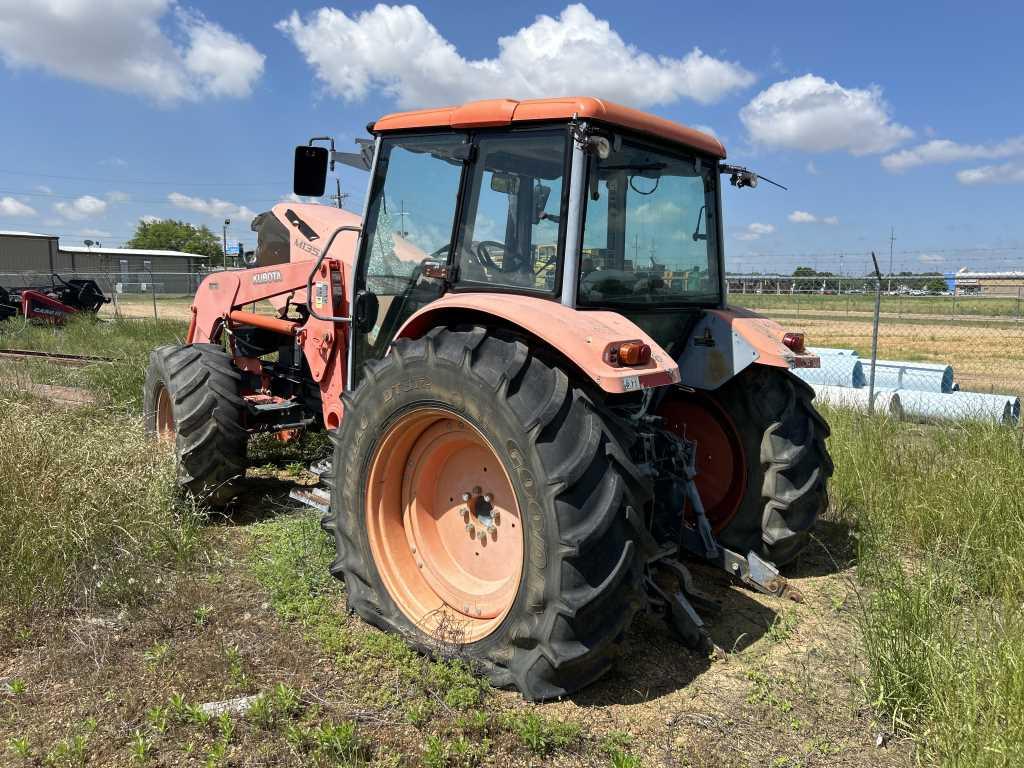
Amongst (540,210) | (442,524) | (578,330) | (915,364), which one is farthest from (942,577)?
(915,364)

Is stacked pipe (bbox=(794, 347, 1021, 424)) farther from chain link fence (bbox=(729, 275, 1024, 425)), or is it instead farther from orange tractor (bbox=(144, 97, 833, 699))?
orange tractor (bbox=(144, 97, 833, 699))

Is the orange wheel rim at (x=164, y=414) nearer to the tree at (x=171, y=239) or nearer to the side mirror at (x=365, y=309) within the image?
the side mirror at (x=365, y=309)

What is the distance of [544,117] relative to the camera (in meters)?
3.36

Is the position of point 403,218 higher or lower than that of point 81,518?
higher

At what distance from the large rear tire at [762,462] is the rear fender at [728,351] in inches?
8.2

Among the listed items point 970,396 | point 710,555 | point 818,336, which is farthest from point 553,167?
point 818,336

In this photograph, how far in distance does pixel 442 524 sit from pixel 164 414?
3.01 metres

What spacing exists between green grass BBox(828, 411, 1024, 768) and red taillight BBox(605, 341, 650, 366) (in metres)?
1.51

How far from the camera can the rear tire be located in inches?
189

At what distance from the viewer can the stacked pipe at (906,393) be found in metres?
7.70

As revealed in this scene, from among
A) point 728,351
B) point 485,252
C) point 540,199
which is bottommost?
point 728,351

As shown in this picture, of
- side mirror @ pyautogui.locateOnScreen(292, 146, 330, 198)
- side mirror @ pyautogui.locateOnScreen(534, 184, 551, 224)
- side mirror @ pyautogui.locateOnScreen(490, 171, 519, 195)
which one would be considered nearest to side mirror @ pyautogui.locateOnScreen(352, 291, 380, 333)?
side mirror @ pyautogui.locateOnScreen(292, 146, 330, 198)

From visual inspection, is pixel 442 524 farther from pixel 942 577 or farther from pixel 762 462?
pixel 942 577

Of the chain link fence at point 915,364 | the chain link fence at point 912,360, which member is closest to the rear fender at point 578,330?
the chain link fence at point 915,364
